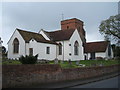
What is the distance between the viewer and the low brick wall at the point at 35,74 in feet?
42.0

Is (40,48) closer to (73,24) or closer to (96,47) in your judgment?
(96,47)

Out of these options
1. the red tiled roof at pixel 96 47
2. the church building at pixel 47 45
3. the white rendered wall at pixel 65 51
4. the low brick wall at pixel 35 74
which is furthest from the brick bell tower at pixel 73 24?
the low brick wall at pixel 35 74

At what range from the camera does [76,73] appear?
19328mm

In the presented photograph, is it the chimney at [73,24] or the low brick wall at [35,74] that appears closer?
the low brick wall at [35,74]

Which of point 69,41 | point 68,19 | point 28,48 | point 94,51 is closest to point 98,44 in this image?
point 94,51

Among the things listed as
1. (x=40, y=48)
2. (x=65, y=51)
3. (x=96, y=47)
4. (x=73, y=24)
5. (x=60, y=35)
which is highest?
(x=73, y=24)

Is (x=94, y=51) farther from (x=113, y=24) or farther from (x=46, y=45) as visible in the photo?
(x=46, y=45)

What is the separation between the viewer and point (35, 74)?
14711 mm

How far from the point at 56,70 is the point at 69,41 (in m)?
24.8

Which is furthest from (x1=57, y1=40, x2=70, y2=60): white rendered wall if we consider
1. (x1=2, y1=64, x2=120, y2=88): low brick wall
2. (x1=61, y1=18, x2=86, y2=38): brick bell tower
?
(x1=2, y1=64, x2=120, y2=88): low brick wall

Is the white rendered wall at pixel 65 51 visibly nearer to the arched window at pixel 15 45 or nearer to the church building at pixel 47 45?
the church building at pixel 47 45

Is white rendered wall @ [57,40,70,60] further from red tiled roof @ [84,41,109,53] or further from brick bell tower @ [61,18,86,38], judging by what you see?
brick bell tower @ [61,18,86,38]

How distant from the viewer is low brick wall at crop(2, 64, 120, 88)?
1280 centimetres

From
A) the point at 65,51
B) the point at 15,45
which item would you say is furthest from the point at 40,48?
the point at 65,51
